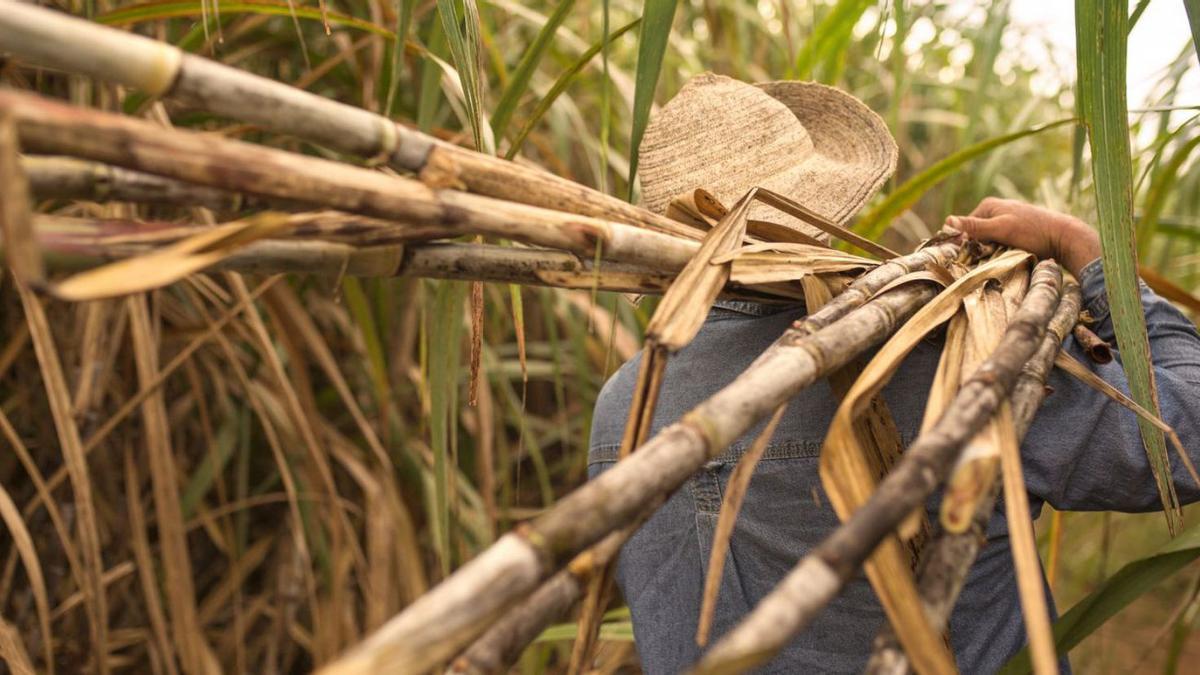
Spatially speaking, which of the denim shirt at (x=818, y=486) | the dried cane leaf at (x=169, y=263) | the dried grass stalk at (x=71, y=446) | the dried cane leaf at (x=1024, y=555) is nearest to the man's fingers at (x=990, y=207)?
the denim shirt at (x=818, y=486)

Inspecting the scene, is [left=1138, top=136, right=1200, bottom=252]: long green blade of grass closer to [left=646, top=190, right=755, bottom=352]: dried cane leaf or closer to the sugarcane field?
the sugarcane field

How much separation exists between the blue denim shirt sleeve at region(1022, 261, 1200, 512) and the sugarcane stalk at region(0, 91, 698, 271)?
44 cm

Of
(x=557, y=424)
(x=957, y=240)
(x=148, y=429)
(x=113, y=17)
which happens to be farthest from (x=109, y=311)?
(x=957, y=240)

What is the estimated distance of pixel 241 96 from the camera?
36 centimetres

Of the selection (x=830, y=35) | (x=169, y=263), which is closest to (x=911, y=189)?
(x=830, y=35)

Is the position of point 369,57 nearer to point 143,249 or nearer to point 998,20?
point 998,20

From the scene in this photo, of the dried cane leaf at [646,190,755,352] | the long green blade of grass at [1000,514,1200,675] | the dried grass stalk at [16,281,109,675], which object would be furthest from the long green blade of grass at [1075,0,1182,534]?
the dried grass stalk at [16,281,109,675]

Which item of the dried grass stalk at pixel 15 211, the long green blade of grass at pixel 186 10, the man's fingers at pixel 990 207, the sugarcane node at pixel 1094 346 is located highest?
the long green blade of grass at pixel 186 10

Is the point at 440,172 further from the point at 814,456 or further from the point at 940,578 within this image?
the point at 814,456

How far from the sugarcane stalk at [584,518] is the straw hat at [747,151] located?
0.44 m

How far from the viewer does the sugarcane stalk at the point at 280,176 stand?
326mm

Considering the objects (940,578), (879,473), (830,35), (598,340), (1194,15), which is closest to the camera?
(940,578)

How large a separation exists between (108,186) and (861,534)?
0.33 meters

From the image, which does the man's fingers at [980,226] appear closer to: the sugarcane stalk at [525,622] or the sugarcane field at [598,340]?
the sugarcane field at [598,340]
